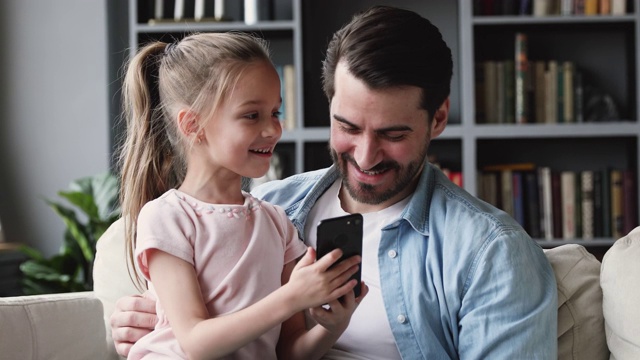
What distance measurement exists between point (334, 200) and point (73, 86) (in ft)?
8.65

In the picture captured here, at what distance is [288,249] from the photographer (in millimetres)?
1533

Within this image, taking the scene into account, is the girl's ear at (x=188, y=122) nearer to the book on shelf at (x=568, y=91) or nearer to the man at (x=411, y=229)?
the man at (x=411, y=229)

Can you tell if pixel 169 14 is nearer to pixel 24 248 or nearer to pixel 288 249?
pixel 24 248

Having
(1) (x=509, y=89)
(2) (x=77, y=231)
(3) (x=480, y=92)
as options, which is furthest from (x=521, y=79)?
(2) (x=77, y=231)

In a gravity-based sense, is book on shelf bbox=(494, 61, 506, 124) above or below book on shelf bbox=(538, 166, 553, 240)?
above

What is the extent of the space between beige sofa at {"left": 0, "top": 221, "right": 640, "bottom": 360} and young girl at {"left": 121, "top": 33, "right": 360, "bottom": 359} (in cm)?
21

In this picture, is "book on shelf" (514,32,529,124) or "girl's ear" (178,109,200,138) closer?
"girl's ear" (178,109,200,138)

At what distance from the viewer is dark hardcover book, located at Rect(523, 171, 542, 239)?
13.2ft

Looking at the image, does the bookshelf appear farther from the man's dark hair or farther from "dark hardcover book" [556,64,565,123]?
the man's dark hair

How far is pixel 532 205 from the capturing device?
13.3 ft

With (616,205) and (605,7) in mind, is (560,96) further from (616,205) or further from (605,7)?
(616,205)

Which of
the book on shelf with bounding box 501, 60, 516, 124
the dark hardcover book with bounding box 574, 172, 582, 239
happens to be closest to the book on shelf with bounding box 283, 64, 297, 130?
the book on shelf with bounding box 501, 60, 516, 124

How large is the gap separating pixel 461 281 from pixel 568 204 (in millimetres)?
2563

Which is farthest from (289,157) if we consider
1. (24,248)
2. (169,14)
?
(24,248)
